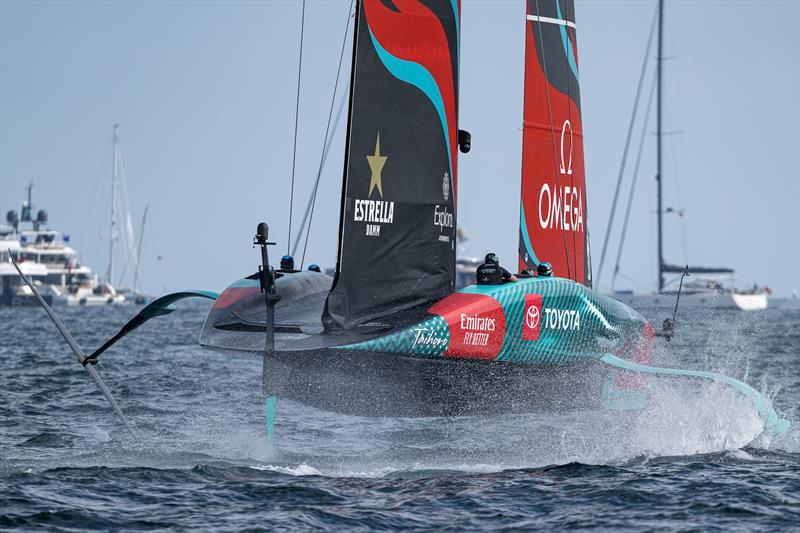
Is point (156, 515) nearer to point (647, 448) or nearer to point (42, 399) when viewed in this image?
point (647, 448)

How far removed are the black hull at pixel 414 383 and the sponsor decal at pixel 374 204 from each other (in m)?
1.15

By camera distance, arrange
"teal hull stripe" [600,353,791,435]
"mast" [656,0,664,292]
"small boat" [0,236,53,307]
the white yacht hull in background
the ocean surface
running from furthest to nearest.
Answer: "small boat" [0,236,53,307], the white yacht hull in background, "mast" [656,0,664,292], "teal hull stripe" [600,353,791,435], the ocean surface

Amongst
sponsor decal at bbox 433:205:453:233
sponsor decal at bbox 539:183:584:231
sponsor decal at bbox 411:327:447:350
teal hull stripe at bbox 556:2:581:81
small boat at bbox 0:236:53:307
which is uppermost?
teal hull stripe at bbox 556:2:581:81

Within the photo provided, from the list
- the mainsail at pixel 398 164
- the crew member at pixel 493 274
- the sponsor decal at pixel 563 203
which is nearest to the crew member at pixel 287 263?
the mainsail at pixel 398 164

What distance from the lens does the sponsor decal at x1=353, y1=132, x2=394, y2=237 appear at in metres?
9.66

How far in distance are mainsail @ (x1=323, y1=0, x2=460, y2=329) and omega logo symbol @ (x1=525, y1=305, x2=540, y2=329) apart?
77cm

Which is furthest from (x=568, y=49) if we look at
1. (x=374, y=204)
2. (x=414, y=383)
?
(x=414, y=383)

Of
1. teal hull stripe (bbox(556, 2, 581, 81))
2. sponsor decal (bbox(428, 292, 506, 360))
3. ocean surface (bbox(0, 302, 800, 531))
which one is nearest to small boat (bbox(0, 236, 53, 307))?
ocean surface (bbox(0, 302, 800, 531))

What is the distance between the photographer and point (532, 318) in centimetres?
1059

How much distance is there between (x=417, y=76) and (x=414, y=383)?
2.77 metres

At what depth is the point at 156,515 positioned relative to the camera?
298 inches

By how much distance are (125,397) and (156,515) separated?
26.9 feet

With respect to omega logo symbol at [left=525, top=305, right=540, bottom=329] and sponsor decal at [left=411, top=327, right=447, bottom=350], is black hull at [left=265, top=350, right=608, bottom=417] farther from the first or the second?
omega logo symbol at [left=525, top=305, right=540, bottom=329]

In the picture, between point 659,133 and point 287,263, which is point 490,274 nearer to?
point 287,263
